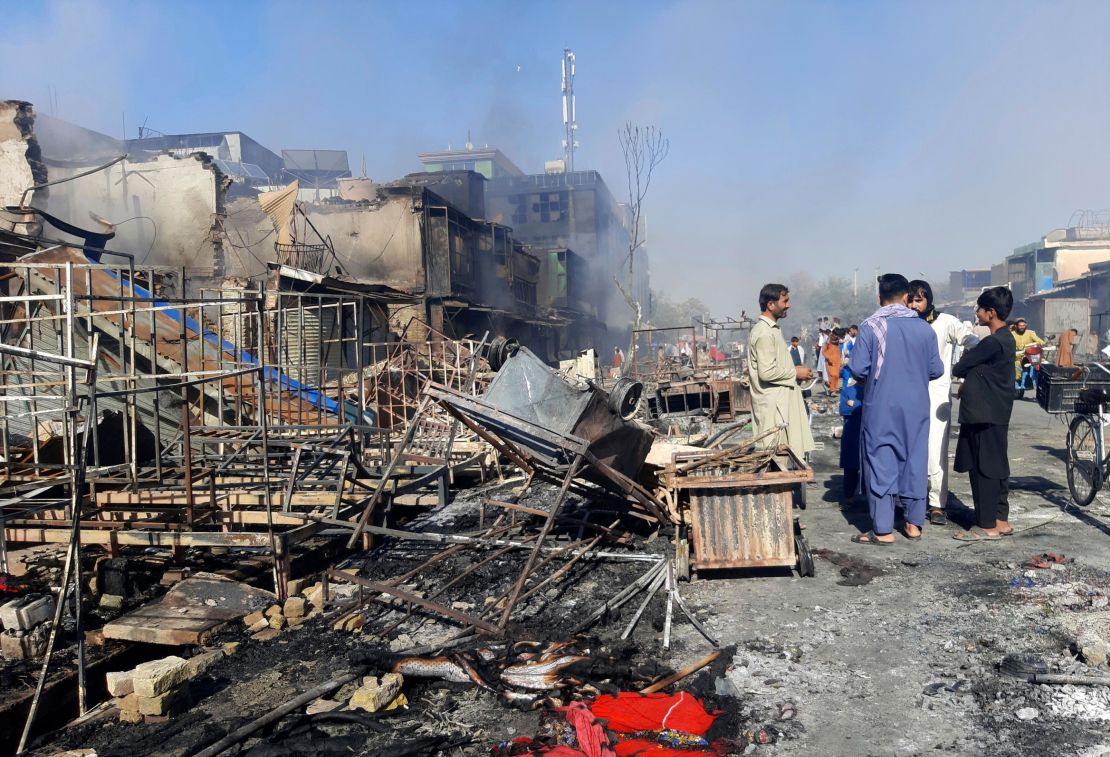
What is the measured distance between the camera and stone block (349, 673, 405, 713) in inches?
143

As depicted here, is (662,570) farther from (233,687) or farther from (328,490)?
(328,490)

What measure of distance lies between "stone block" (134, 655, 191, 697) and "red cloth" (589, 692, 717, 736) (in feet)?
7.52

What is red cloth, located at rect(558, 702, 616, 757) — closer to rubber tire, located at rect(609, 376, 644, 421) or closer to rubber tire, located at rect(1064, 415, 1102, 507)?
rubber tire, located at rect(609, 376, 644, 421)

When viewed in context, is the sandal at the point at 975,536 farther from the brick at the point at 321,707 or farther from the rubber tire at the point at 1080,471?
the brick at the point at 321,707

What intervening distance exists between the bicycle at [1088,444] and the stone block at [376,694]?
654 centimetres

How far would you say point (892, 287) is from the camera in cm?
631

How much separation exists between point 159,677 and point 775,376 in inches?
208

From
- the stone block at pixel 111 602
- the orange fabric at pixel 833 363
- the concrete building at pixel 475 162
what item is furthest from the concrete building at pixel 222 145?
the stone block at pixel 111 602

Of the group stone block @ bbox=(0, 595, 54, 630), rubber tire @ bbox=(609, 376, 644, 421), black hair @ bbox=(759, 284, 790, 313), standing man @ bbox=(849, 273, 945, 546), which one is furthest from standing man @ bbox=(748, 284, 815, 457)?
stone block @ bbox=(0, 595, 54, 630)

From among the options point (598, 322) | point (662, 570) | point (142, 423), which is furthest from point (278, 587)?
point (598, 322)

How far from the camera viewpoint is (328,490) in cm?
753

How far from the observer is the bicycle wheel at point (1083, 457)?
692 centimetres

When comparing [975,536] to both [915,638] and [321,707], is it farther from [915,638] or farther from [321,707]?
[321,707]

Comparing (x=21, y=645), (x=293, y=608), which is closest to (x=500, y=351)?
(x=293, y=608)
